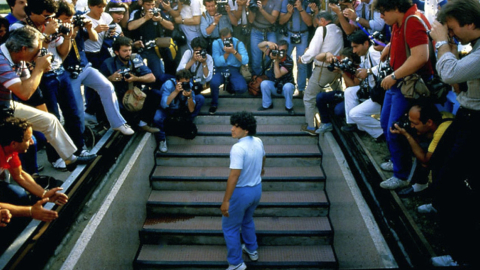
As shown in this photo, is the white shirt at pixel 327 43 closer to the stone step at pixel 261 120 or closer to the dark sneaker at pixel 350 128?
the dark sneaker at pixel 350 128

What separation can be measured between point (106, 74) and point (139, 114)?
0.67m

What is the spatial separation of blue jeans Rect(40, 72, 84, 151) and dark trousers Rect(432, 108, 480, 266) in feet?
A: 11.7

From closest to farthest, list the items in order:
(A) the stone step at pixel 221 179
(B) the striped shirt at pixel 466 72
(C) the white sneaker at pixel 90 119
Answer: (B) the striped shirt at pixel 466 72 < (A) the stone step at pixel 221 179 < (C) the white sneaker at pixel 90 119

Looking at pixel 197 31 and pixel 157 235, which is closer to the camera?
pixel 157 235

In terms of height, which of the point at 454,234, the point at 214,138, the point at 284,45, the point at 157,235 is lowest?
the point at 157,235

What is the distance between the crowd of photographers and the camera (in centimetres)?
292

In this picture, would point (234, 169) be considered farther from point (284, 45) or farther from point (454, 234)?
point (284, 45)

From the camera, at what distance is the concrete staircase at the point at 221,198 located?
185 inches

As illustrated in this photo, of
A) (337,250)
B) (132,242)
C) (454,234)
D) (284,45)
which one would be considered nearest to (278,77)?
(284,45)

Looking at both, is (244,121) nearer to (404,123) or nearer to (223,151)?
(404,123)

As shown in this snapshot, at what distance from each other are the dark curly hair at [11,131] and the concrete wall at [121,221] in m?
1.08

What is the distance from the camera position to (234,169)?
11.6 ft

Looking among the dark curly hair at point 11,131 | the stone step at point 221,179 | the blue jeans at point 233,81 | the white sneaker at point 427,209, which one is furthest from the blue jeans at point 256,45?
the dark curly hair at point 11,131

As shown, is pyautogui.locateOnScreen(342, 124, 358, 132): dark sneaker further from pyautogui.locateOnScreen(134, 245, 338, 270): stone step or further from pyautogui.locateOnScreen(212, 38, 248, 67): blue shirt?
pyautogui.locateOnScreen(212, 38, 248, 67): blue shirt
